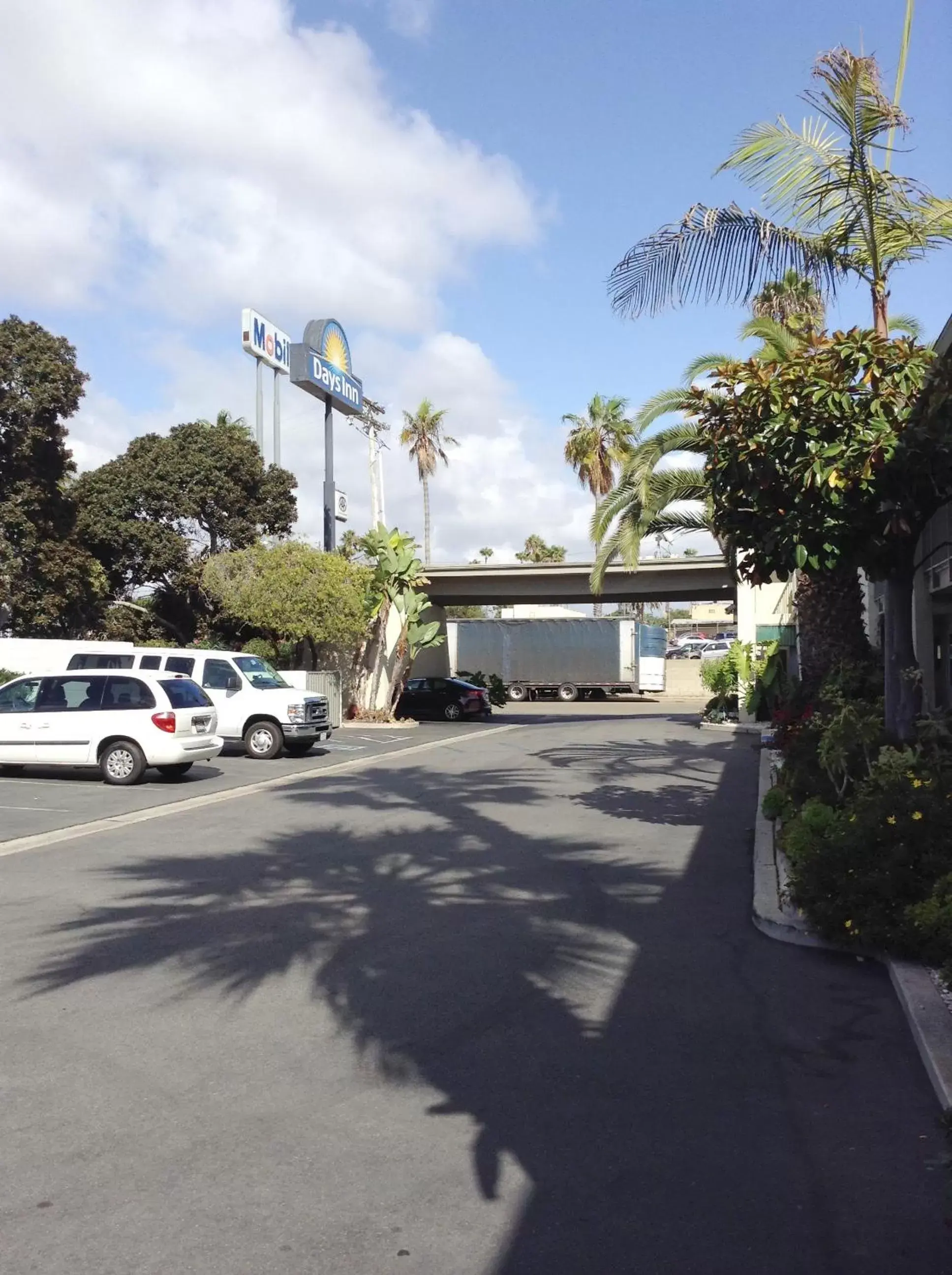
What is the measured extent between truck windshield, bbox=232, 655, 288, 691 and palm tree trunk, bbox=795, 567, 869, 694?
1013 centimetres

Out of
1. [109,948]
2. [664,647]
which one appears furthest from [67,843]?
[664,647]

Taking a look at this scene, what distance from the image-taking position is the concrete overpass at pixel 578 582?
37.4m

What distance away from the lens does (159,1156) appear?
14.8 ft

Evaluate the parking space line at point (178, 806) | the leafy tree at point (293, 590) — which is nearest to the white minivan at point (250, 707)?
the parking space line at point (178, 806)

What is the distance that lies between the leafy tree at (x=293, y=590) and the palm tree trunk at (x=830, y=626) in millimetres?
16676

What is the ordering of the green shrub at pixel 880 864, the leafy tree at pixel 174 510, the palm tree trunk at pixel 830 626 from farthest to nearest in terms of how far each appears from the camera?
1. the leafy tree at pixel 174 510
2. the palm tree trunk at pixel 830 626
3. the green shrub at pixel 880 864

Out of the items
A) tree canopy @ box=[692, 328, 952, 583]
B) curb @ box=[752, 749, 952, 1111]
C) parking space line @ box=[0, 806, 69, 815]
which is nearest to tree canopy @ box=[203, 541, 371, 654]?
parking space line @ box=[0, 806, 69, 815]

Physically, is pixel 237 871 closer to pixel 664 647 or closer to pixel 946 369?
pixel 946 369

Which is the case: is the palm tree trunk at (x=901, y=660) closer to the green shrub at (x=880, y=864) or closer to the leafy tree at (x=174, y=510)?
the green shrub at (x=880, y=864)

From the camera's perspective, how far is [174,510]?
3684cm

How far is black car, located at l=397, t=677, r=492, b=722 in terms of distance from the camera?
37438 millimetres

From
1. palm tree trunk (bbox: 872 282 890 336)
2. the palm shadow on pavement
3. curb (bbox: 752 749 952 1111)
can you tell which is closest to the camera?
the palm shadow on pavement

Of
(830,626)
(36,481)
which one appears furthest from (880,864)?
(36,481)

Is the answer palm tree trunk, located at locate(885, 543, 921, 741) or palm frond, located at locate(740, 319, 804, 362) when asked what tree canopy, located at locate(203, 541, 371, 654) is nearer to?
palm frond, located at locate(740, 319, 804, 362)
